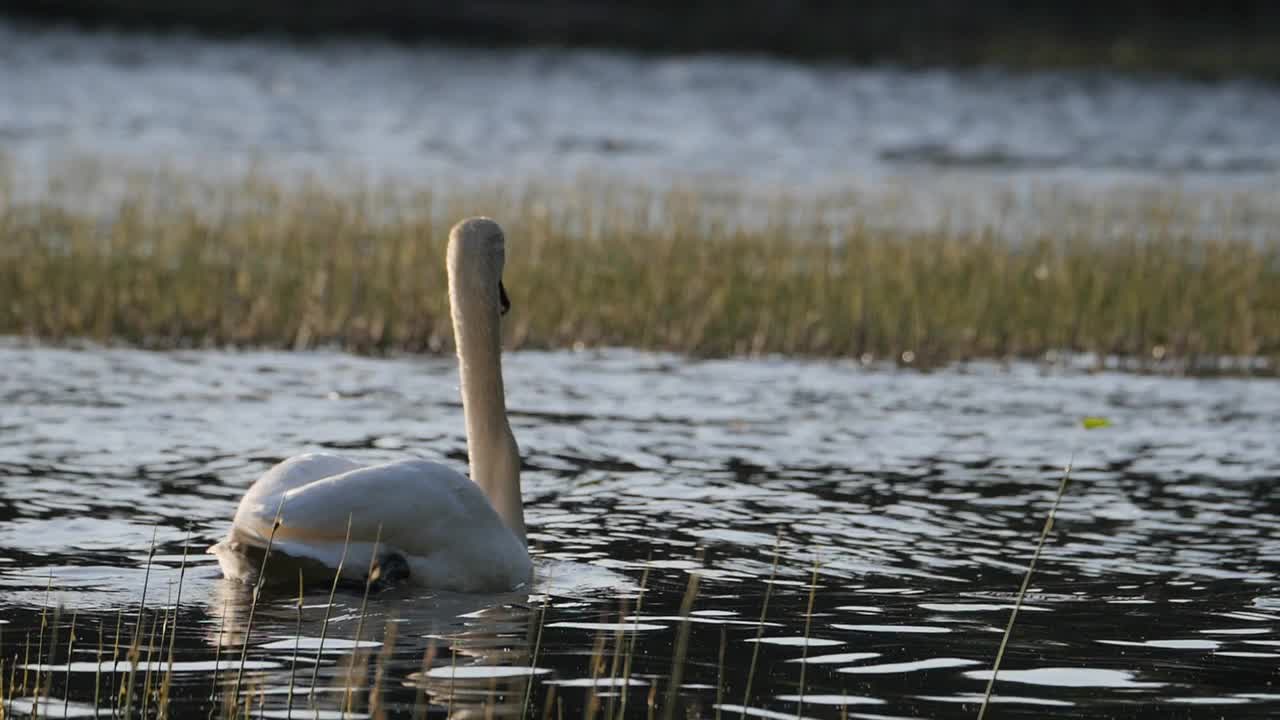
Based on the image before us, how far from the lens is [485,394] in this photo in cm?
869

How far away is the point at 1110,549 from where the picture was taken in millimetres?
9492

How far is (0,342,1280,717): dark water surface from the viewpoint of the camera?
22.4 ft

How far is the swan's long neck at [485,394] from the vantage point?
334 inches

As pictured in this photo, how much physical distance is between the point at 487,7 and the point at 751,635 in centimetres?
6579

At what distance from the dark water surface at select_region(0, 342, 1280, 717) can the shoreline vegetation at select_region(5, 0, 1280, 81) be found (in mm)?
48065

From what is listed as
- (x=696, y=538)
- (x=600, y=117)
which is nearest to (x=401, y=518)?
(x=696, y=538)

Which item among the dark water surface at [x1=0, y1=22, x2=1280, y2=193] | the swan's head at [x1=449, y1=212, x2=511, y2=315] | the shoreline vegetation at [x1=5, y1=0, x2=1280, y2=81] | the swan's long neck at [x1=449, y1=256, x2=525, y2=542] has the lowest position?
the swan's long neck at [x1=449, y1=256, x2=525, y2=542]

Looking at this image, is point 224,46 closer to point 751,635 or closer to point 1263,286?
point 1263,286

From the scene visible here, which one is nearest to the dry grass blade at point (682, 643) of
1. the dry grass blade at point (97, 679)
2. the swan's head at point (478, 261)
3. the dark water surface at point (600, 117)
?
the swan's head at point (478, 261)

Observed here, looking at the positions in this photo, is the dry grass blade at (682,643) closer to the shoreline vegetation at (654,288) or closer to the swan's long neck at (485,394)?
the swan's long neck at (485,394)

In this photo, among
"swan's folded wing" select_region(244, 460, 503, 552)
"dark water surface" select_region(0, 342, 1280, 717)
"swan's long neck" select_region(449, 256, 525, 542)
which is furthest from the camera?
"swan's long neck" select_region(449, 256, 525, 542)

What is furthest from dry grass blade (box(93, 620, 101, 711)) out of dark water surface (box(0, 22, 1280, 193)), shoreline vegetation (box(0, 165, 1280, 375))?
dark water surface (box(0, 22, 1280, 193))

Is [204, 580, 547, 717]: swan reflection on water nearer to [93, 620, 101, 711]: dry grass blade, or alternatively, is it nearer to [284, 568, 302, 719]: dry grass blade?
[284, 568, 302, 719]: dry grass blade

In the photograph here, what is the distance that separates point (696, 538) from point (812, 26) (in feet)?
208
